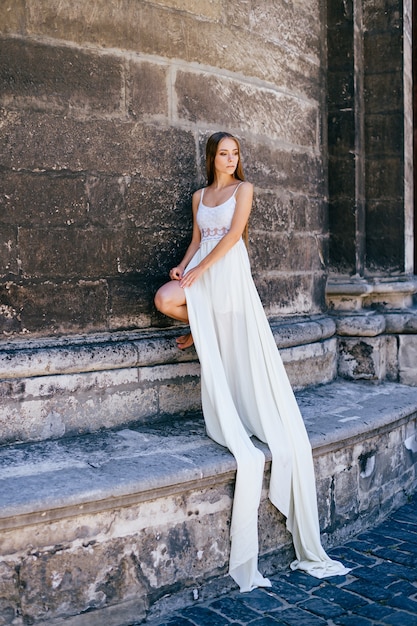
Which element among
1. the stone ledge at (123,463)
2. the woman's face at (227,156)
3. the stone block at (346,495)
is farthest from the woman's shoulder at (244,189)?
the stone block at (346,495)

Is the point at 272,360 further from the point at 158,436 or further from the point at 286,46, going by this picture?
the point at 286,46

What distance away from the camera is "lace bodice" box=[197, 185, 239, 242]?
4.20 metres

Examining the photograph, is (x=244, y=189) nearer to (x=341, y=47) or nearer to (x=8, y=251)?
(x=8, y=251)

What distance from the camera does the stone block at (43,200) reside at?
392cm

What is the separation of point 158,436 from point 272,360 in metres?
0.74

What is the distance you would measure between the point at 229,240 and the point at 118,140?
2.83 feet

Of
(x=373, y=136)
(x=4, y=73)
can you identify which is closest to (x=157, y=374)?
(x=4, y=73)

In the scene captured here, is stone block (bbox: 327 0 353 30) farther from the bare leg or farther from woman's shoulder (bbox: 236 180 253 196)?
the bare leg

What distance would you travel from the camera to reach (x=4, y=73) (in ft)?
12.7

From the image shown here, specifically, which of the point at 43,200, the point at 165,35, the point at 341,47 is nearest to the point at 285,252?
the point at 165,35

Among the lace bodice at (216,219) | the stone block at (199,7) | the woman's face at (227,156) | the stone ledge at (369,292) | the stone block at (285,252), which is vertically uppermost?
the stone block at (199,7)

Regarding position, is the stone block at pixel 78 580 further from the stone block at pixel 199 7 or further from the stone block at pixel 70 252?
the stone block at pixel 199 7

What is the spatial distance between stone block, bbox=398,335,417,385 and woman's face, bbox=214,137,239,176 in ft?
7.94

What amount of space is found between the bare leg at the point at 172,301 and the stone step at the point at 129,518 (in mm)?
648
